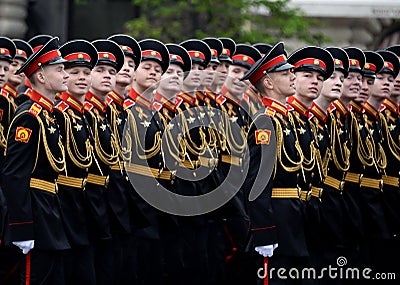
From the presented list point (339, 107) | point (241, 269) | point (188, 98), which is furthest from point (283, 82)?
point (241, 269)

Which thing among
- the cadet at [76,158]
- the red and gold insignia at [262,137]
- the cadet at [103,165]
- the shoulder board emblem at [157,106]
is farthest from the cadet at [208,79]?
the red and gold insignia at [262,137]

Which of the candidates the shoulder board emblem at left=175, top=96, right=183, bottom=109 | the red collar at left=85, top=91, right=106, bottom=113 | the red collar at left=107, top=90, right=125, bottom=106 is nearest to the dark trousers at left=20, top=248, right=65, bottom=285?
the red collar at left=85, top=91, right=106, bottom=113

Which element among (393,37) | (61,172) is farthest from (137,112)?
(393,37)

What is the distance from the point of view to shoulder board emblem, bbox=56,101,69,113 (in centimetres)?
888

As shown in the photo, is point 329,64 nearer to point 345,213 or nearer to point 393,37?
point 345,213

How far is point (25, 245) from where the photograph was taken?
26.7 ft

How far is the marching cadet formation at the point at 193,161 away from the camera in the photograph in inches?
333

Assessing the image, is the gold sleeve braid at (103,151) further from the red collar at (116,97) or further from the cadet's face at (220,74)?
the cadet's face at (220,74)

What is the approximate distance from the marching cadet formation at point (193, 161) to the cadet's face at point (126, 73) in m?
0.03

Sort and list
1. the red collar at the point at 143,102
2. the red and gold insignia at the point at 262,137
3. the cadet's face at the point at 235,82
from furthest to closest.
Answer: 1. the cadet's face at the point at 235,82
2. the red collar at the point at 143,102
3. the red and gold insignia at the point at 262,137

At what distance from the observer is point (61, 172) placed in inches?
339

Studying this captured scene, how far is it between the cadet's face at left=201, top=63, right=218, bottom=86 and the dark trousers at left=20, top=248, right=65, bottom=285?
9.99ft

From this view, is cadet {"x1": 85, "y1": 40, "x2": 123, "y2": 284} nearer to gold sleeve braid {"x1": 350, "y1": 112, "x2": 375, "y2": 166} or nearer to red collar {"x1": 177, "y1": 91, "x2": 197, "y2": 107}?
red collar {"x1": 177, "y1": 91, "x2": 197, "y2": 107}

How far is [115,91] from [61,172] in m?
1.61
